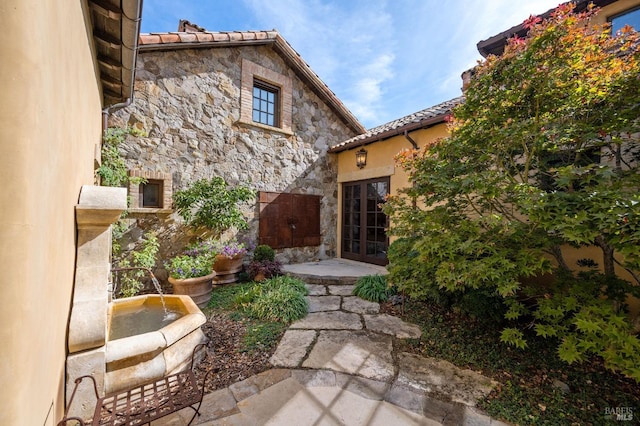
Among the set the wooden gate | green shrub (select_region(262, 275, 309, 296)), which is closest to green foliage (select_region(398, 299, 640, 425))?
green shrub (select_region(262, 275, 309, 296))

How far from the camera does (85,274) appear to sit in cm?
196

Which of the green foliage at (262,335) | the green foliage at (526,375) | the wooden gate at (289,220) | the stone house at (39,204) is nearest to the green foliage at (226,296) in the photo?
the green foliage at (262,335)

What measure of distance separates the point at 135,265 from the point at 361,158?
5.40 metres

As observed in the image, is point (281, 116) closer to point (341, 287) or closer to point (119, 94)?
point (119, 94)

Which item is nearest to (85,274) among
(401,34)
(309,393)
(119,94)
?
(309,393)

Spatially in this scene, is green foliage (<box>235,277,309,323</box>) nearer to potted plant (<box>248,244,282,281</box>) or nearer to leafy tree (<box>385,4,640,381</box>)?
potted plant (<box>248,244,282,281</box>)

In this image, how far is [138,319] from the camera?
9.66 ft

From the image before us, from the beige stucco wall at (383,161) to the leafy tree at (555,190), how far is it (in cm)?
219

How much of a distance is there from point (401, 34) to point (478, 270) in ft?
19.0

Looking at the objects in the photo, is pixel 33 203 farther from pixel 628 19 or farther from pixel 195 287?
pixel 628 19

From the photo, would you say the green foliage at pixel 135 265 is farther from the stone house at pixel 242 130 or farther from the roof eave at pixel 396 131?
the roof eave at pixel 396 131

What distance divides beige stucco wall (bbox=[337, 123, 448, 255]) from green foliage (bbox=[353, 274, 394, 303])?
1812 mm

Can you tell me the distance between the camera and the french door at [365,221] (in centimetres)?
629

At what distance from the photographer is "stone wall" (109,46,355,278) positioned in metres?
4.75
